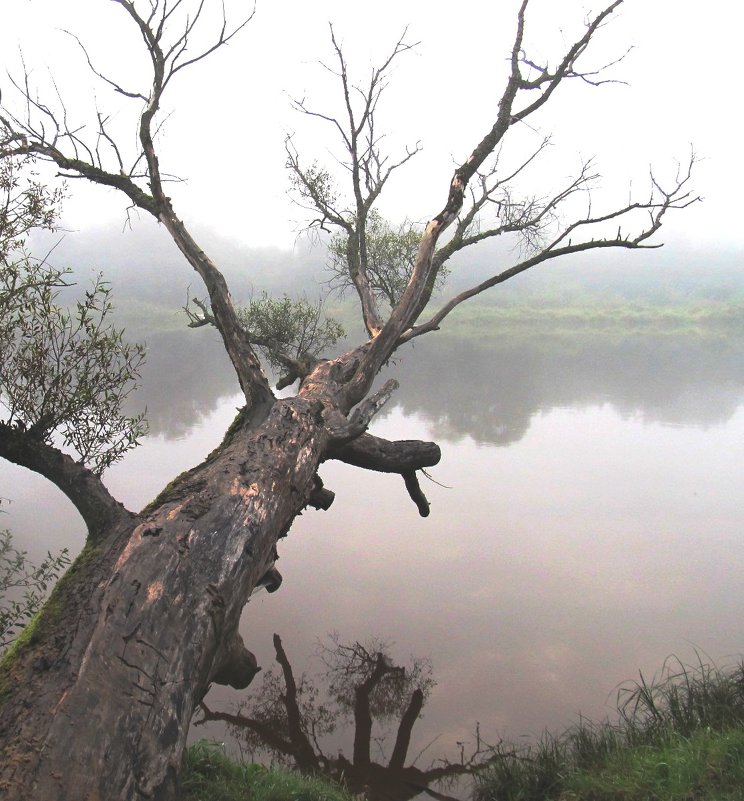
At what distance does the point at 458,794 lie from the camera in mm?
5871

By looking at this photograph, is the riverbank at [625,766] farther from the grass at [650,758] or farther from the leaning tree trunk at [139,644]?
the leaning tree trunk at [139,644]

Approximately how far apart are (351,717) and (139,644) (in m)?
5.29

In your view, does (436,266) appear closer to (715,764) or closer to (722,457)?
(715,764)

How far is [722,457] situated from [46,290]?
27.3m

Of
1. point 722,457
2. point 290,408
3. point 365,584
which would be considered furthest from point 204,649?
point 722,457

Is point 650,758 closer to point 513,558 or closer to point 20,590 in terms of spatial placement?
point 513,558

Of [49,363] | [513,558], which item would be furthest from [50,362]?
[513,558]

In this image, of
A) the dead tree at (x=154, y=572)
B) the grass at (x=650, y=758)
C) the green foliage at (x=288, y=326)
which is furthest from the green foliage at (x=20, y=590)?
the green foliage at (x=288, y=326)

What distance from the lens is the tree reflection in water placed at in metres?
6.38

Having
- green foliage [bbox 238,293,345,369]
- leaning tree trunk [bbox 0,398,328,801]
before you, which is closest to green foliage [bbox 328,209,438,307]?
green foliage [bbox 238,293,345,369]

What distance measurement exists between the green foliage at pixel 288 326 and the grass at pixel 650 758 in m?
9.12

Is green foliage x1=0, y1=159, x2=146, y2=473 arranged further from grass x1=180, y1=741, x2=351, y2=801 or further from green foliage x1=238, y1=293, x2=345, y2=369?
green foliage x1=238, y1=293, x2=345, y2=369

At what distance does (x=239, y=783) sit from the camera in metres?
5.07

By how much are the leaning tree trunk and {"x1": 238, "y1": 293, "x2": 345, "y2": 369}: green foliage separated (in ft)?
27.0
